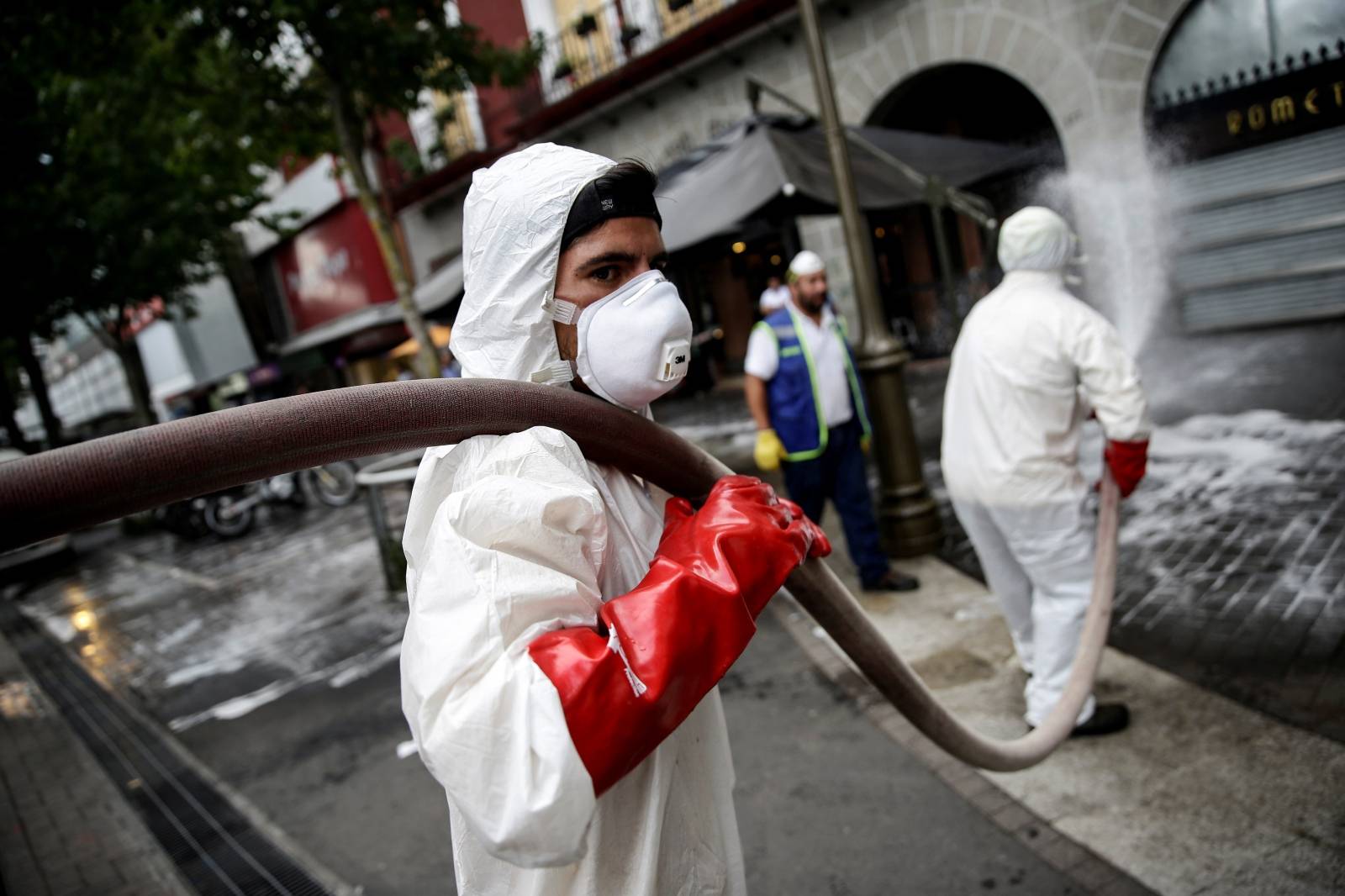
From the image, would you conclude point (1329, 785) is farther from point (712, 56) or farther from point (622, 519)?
point (712, 56)

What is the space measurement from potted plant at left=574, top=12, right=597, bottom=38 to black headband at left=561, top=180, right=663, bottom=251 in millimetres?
15563

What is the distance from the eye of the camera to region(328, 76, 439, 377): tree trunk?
8.48 m

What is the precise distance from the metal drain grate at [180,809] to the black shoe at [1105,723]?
2.93 m

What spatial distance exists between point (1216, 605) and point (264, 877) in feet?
14.1

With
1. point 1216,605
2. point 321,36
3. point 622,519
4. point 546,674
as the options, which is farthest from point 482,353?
point 321,36

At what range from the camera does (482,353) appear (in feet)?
4.81

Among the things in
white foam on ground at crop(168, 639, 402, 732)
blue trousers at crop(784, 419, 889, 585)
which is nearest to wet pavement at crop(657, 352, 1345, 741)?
blue trousers at crop(784, 419, 889, 585)

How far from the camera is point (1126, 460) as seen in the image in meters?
3.19

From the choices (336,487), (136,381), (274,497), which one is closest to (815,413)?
(336,487)

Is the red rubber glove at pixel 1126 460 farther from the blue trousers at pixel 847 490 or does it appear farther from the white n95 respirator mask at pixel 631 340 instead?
the white n95 respirator mask at pixel 631 340

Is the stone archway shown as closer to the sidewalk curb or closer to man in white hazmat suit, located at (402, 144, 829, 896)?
the sidewalk curb

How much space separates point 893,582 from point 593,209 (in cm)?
414

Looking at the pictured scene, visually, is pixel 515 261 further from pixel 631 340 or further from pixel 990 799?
pixel 990 799

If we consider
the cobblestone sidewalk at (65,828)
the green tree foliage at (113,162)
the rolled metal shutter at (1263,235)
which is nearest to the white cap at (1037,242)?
the cobblestone sidewalk at (65,828)
